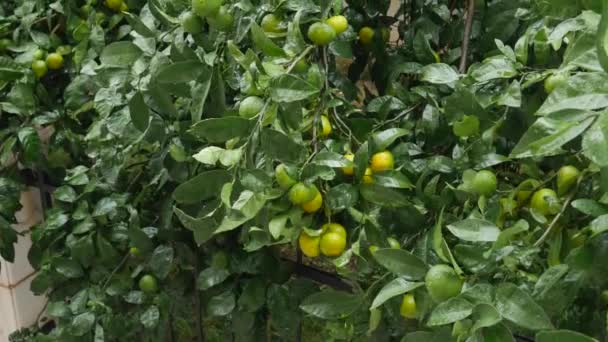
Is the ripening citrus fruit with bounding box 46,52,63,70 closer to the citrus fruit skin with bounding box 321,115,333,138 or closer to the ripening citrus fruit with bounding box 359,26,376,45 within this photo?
the ripening citrus fruit with bounding box 359,26,376,45

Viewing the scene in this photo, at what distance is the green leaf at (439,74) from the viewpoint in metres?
1.03

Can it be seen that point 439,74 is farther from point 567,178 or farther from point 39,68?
point 39,68

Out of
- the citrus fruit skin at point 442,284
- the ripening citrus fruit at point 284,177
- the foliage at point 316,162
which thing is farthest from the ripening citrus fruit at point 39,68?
the citrus fruit skin at point 442,284

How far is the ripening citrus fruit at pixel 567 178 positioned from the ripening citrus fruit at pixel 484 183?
0.08 m

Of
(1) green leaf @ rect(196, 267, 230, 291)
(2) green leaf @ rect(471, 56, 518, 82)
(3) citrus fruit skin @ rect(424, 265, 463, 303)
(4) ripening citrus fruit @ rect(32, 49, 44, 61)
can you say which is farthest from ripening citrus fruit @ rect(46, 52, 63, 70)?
(3) citrus fruit skin @ rect(424, 265, 463, 303)

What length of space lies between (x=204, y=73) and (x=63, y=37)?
88 cm

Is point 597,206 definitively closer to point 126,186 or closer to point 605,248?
point 605,248

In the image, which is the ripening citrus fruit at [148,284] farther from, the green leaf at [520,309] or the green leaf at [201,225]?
the green leaf at [520,309]

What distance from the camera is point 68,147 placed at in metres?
1.75

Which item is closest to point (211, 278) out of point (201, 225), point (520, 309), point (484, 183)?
point (201, 225)

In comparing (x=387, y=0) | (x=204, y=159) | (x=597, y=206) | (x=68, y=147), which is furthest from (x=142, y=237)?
(x=597, y=206)

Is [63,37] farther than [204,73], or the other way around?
[63,37]

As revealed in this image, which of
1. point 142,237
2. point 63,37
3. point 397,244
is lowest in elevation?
point 142,237

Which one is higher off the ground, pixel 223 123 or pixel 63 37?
pixel 223 123
